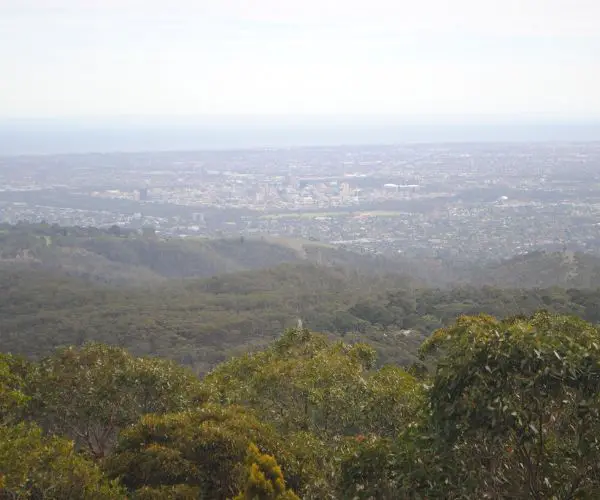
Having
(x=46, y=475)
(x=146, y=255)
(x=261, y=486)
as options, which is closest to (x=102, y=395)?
(x=46, y=475)

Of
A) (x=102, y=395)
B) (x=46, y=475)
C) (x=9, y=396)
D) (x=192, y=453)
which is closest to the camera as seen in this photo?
(x=46, y=475)

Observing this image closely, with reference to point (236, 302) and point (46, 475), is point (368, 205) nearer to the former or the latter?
point (236, 302)

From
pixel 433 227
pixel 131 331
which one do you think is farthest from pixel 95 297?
pixel 433 227

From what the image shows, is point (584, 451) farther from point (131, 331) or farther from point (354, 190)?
point (354, 190)

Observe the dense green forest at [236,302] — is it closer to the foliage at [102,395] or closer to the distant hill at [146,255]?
the distant hill at [146,255]

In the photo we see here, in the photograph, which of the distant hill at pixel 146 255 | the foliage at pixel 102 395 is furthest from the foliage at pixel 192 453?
the distant hill at pixel 146 255

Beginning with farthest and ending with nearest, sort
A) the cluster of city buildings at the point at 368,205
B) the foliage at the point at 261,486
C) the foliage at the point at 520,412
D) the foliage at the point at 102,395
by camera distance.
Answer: the cluster of city buildings at the point at 368,205 → the foliage at the point at 102,395 → the foliage at the point at 261,486 → the foliage at the point at 520,412

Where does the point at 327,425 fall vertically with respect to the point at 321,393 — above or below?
below

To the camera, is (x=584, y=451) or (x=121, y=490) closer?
(x=584, y=451)
